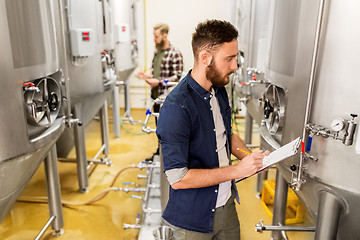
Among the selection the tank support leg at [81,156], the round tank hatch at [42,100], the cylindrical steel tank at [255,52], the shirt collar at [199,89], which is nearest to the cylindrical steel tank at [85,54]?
the tank support leg at [81,156]

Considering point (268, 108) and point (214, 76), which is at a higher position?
point (214, 76)

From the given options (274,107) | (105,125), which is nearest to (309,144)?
(274,107)

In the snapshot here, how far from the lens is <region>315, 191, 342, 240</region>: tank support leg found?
4.22 feet

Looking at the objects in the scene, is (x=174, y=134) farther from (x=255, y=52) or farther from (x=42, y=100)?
(x=255, y=52)

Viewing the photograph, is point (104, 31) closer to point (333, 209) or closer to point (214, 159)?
point (214, 159)

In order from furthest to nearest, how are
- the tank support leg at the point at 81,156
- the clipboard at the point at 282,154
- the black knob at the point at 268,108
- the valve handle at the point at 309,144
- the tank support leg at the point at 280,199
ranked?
1. the tank support leg at the point at 81,156
2. the tank support leg at the point at 280,199
3. the black knob at the point at 268,108
4. the valve handle at the point at 309,144
5. the clipboard at the point at 282,154

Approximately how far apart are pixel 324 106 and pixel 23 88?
1414 mm

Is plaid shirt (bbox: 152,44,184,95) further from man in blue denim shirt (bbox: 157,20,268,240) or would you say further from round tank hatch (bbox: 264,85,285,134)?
man in blue denim shirt (bbox: 157,20,268,240)

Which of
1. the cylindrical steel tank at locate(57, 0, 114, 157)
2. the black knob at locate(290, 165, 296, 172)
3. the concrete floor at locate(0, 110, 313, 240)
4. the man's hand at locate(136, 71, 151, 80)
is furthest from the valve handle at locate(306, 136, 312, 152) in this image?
the man's hand at locate(136, 71, 151, 80)

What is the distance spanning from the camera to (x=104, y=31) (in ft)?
10.7

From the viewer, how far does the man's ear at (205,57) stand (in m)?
1.20

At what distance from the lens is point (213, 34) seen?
117 cm

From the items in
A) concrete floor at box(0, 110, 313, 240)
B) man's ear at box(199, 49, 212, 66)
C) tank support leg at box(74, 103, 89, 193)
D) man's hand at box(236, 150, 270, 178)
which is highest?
man's ear at box(199, 49, 212, 66)

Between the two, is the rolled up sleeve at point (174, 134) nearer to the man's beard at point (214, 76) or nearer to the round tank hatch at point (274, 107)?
the man's beard at point (214, 76)
